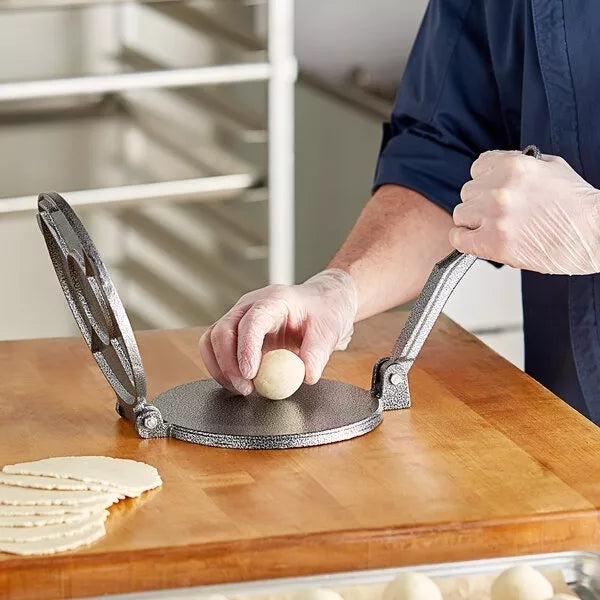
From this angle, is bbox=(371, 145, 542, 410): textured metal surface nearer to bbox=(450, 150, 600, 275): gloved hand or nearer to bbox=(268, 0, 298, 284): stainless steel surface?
bbox=(450, 150, 600, 275): gloved hand

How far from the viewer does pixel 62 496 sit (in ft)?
3.52

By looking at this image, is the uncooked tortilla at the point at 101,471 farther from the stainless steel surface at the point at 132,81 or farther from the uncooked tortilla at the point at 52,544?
the stainless steel surface at the point at 132,81

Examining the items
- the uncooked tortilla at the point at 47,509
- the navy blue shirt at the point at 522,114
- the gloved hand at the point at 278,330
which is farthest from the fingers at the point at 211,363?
the navy blue shirt at the point at 522,114

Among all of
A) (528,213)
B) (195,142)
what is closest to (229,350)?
(528,213)

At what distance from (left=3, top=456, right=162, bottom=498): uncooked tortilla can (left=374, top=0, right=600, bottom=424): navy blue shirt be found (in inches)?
26.6

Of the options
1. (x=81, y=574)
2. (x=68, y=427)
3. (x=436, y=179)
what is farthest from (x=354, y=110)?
(x=81, y=574)

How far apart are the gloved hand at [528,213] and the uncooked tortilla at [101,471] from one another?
45 centimetres

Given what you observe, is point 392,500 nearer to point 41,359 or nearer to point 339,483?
point 339,483

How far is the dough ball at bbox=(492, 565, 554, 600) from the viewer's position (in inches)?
36.9

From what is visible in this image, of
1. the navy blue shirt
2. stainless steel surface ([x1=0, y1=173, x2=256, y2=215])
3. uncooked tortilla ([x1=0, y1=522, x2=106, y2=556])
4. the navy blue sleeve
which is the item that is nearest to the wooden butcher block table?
uncooked tortilla ([x1=0, y1=522, x2=106, y2=556])

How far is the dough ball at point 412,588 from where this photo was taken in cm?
92

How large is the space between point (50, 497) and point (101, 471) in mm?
68

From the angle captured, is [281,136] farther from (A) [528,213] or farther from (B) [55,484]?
(B) [55,484]

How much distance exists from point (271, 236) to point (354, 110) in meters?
0.36
